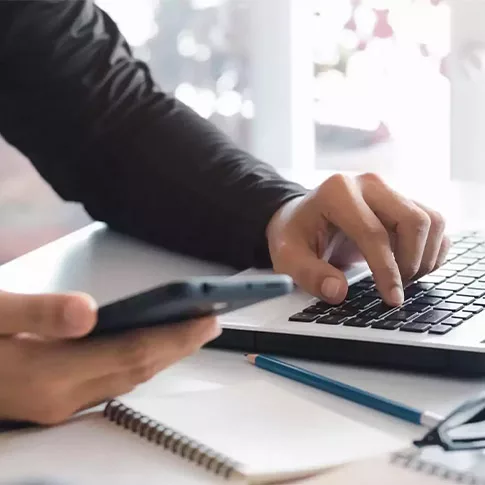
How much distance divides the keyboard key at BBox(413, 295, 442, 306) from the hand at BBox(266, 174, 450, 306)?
18 mm

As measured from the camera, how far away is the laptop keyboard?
0.56m

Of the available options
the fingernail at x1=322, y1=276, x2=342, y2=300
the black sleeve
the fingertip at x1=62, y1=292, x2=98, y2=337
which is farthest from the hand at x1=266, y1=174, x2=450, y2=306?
the fingertip at x1=62, y1=292, x2=98, y2=337

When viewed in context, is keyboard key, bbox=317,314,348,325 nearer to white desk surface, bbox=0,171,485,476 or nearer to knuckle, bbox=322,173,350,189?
white desk surface, bbox=0,171,485,476

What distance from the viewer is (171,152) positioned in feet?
2.83

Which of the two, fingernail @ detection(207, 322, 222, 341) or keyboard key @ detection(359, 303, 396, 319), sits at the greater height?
fingernail @ detection(207, 322, 222, 341)

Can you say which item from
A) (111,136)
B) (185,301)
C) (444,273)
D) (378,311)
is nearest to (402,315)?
(378,311)

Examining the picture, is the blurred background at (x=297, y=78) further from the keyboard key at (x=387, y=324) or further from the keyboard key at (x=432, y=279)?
the keyboard key at (x=387, y=324)

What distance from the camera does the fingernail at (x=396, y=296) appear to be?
0.60 metres

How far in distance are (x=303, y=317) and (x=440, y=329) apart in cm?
10

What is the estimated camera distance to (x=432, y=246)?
0.67 metres

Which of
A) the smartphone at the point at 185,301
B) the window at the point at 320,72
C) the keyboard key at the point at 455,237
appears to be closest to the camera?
the smartphone at the point at 185,301

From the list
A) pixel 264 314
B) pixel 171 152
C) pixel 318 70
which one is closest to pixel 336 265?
pixel 264 314

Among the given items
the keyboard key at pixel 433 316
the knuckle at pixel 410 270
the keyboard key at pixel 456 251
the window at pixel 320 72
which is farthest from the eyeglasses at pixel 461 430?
the window at pixel 320 72

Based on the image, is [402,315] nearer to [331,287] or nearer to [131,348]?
[331,287]
